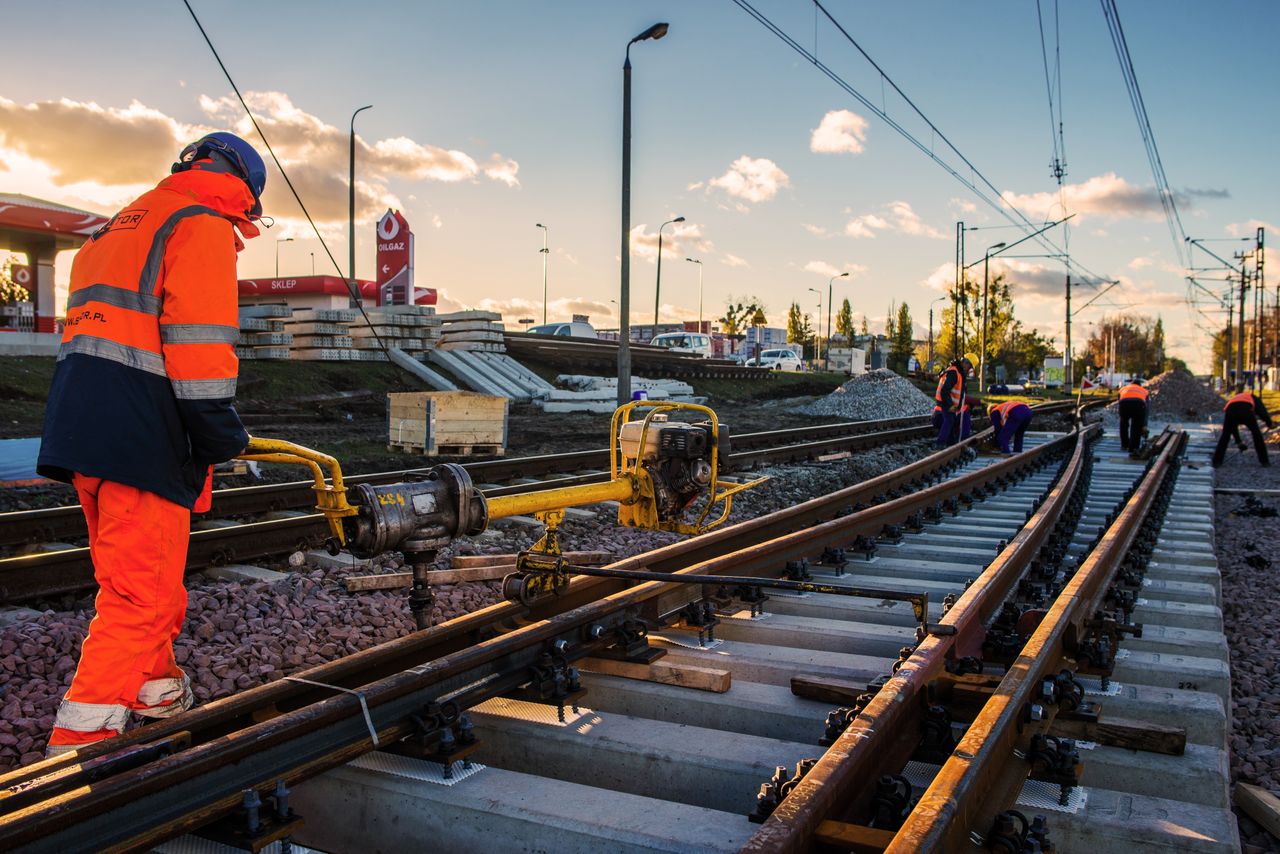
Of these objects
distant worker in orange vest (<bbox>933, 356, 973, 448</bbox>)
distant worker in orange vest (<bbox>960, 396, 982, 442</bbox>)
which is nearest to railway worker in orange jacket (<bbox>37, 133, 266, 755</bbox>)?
distant worker in orange vest (<bbox>933, 356, 973, 448</bbox>)

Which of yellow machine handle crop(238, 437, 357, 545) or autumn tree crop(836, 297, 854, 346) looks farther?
autumn tree crop(836, 297, 854, 346)

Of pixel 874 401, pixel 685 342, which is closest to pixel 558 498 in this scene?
pixel 874 401

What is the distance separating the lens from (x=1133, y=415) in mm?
15188

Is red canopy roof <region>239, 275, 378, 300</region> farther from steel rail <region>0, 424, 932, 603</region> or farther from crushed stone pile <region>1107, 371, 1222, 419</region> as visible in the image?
steel rail <region>0, 424, 932, 603</region>

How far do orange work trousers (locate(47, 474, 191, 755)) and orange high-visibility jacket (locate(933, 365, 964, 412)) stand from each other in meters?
13.1

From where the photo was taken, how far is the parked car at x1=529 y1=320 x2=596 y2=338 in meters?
39.6

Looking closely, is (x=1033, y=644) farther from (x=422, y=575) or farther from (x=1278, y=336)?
(x=1278, y=336)

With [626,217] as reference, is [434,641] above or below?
below

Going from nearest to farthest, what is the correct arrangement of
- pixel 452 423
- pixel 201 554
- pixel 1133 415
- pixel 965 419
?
pixel 201 554 → pixel 452 423 → pixel 1133 415 → pixel 965 419

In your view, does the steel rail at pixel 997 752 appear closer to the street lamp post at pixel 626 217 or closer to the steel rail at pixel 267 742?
the steel rail at pixel 267 742

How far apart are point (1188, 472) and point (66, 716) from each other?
13831mm

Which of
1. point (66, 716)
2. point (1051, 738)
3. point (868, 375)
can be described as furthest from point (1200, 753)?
point (868, 375)

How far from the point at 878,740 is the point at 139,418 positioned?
8.46 ft

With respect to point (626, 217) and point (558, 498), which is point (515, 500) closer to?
point (558, 498)
